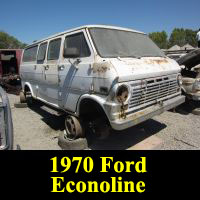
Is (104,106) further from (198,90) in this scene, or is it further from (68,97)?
(198,90)

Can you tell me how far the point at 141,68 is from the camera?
3.85 metres

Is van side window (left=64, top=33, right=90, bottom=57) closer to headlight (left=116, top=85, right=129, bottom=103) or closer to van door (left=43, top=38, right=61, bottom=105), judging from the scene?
van door (left=43, top=38, right=61, bottom=105)

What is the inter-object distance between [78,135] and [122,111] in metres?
1.26

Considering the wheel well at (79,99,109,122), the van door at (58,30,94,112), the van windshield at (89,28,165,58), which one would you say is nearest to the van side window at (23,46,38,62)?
the van door at (58,30,94,112)

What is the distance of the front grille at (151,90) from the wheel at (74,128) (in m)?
1.20

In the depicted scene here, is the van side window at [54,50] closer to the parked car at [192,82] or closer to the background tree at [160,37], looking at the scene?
the parked car at [192,82]

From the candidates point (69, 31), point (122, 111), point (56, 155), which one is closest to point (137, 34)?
point (69, 31)

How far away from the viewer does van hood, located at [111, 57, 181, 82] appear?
11.6 ft

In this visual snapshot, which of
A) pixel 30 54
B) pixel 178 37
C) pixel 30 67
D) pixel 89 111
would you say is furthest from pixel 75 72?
pixel 178 37

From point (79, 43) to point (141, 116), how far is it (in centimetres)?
181

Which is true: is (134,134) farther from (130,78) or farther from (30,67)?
(30,67)

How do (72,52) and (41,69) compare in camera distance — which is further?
(41,69)

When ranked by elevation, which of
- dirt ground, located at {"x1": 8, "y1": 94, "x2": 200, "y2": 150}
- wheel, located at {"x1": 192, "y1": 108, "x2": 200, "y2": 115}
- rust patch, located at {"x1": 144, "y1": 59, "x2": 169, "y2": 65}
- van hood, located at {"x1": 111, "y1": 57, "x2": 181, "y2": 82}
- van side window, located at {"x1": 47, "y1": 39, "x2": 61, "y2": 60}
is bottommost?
dirt ground, located at {"x1": 8, "y1": 94, "x2": 200, "y2": 150}

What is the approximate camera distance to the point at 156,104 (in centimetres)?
421
